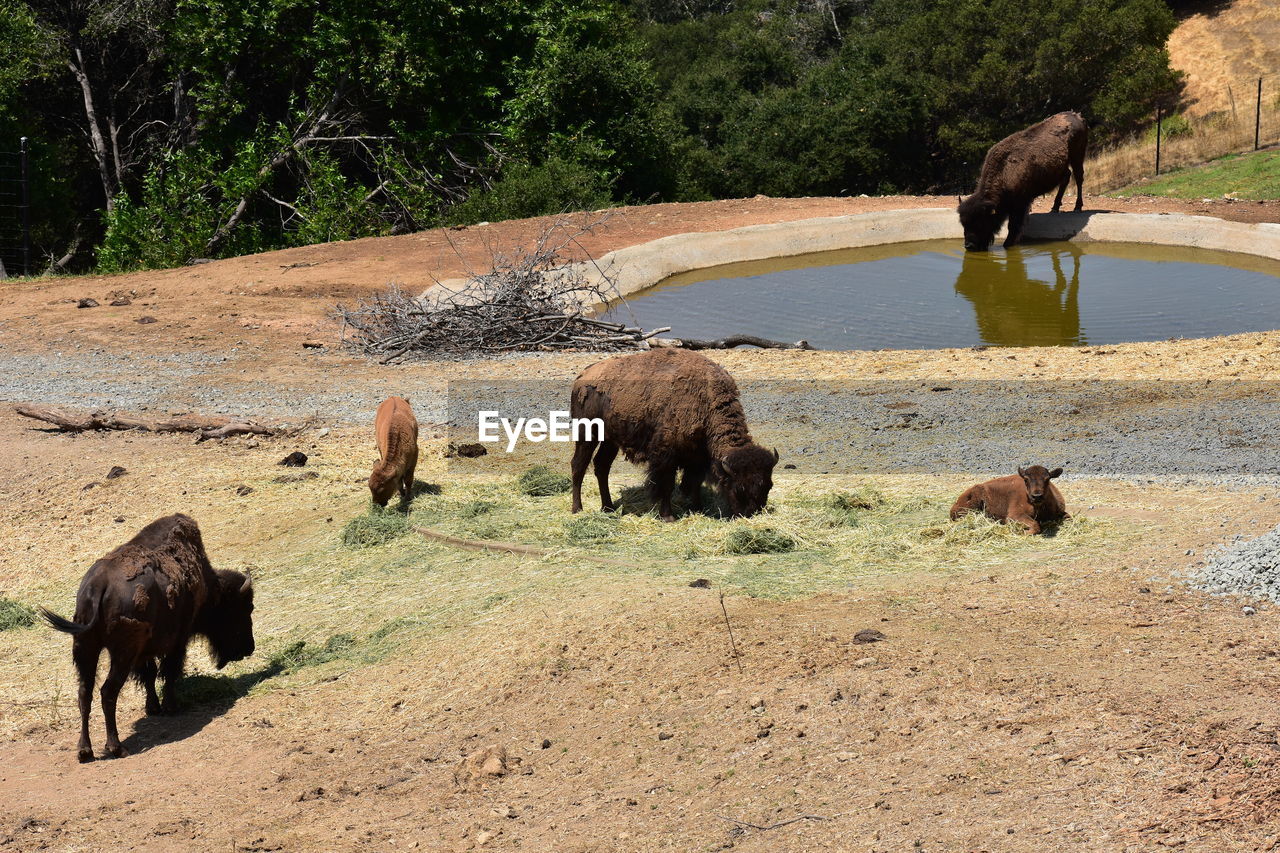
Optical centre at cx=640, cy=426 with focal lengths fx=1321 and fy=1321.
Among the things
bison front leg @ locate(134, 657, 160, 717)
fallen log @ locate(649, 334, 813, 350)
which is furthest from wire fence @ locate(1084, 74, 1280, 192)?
bison front leg @ locate(134, 657, 160, 717)

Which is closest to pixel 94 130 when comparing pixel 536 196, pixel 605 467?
pixel 536 196

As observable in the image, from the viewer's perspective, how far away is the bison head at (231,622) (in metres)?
7.91

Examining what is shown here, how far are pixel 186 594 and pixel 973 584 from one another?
4.55 m

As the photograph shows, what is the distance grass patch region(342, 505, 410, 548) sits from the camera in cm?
1015

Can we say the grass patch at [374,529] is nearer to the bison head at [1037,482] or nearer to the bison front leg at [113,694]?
the bison front leg at [113,694]

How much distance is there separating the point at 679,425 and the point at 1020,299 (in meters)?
12.8

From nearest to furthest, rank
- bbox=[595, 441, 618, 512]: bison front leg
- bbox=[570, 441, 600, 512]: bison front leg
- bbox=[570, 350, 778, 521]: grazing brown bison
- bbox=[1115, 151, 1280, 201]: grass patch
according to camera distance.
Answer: bbox=[570, 350, 778, 521]: grazing brown bison, bbox=[595, 441, 618, 512]: bison front leg, bbox=[570, 441, 600, 512]: bison front leg, bbox=[1115, 151, 1280, 201]: grass patch

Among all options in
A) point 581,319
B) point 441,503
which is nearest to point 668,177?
point 581,319

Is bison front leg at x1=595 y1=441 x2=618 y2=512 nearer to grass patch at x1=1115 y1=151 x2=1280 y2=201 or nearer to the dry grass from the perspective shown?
grass patch at x1=1115 y1=151 x2=1280 y2=201

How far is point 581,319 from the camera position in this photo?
18078mm

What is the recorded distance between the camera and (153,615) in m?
7.13

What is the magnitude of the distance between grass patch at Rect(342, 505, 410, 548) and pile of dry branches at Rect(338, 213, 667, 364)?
7.19 metres

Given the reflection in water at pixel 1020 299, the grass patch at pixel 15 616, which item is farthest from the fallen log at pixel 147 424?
the reflection in water at pixel 1020 299

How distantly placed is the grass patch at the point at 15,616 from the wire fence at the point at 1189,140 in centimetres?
2983
